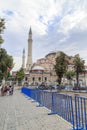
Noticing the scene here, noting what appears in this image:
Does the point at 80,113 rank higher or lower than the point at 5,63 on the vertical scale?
lower

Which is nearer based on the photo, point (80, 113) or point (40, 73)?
point (80, 113)

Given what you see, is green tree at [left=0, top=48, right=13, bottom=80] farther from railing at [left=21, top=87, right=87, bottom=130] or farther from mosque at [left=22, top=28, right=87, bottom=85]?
mosque at [left=22, top=28, right=87, bottom=85]

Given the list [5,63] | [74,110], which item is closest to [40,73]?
[5,63]

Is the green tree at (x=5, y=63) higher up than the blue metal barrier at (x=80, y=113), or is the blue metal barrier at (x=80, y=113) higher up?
the green tree at (x=5, y=63)

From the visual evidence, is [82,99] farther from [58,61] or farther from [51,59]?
[51,59]

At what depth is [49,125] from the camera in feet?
23.4

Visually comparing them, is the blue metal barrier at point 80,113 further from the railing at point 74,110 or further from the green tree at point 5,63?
the green tree at point 5,63

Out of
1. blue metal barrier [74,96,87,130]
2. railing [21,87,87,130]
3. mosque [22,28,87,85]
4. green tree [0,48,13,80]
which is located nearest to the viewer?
blue metal barrier [74,96,87,130]

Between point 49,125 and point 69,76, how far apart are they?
6228cm

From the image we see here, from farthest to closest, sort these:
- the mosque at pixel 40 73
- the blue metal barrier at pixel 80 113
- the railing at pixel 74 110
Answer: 1. the mosque at pixel 40 73
2. the railing at pixel 74 110
3. the blue metal barrier at pixel 80 113

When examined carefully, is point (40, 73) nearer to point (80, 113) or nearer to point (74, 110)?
point (74, 110)

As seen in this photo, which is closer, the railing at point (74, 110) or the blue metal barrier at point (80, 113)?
the blue metal barrier at point (80, 113)

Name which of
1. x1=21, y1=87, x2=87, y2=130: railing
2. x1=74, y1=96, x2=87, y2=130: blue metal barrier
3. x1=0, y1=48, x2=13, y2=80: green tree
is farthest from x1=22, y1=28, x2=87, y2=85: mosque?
x1=74, y1=96, x2=87, y2=130: blue metal barrier

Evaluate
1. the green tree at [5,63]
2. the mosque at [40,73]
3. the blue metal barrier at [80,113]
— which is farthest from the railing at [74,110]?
the mosque at [40,73]
